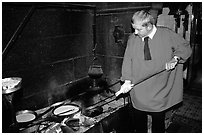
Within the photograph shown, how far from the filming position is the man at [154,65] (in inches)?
102

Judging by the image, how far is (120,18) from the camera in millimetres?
4078

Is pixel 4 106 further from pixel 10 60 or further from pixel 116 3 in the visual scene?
pixel 116 3

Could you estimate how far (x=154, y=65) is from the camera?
264 centimetres

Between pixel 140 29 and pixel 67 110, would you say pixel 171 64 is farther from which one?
pixel 67 110

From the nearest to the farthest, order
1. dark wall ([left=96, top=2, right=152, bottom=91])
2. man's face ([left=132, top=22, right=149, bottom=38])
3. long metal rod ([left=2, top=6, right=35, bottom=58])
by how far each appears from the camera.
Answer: man's face ([left=132, top=22, right=149, bottom=38]) < long metal rod ([left=2, top=6, right=35, bottom=58]) < dark wall ([left=96, top=2, right=152, bottom=91])

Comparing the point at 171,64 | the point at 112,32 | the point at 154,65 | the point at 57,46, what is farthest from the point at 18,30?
the point at 171,64

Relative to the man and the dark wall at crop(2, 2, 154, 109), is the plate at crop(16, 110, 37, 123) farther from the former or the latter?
the man

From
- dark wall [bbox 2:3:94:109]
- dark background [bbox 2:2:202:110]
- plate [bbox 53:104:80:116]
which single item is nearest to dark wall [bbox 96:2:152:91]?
dark background [bbox 2:2:202:110]

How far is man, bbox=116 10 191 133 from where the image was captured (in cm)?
258

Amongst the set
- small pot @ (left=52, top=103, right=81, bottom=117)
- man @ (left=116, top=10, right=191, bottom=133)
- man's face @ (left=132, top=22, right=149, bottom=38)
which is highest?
man's face @ (left=132, top=22, right=149, bottom=38)

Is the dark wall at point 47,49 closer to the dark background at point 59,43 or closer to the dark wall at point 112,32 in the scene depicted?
the dark background at point 59,43

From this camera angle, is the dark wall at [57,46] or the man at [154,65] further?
the dark wall at [57,46]

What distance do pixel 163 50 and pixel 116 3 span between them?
6.45 ft

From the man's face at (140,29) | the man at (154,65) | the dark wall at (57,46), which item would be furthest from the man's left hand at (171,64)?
the dark wall at (57,46)
